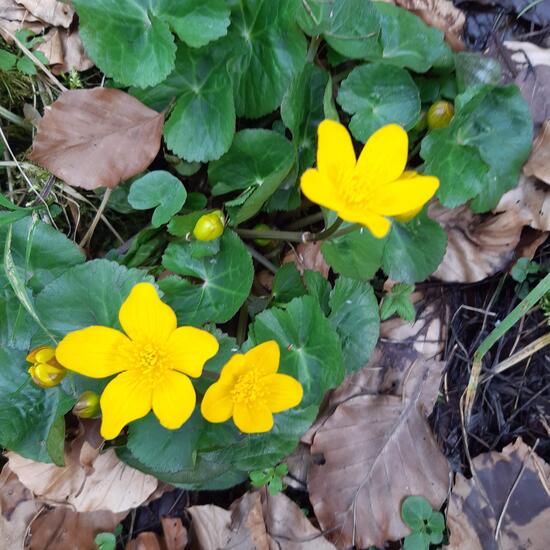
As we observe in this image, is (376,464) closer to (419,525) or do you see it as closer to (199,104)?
(419,525)

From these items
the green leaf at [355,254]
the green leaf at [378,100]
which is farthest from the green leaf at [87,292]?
the green leaf at [378,100]

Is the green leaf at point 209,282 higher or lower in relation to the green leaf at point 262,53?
lower

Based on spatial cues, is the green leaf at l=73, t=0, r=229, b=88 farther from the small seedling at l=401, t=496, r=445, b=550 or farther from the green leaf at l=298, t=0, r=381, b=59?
the small seedling at l=401, t=496, r=445, b=550

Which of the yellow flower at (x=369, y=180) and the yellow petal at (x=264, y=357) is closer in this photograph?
the yellow flower at (x=369, y=180)

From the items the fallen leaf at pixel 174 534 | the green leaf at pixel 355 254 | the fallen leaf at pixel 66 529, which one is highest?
the green leaf at pixel 355 254

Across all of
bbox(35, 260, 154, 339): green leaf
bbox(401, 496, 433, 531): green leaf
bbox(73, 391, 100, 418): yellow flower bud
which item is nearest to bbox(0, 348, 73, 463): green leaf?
bbox(73, 391, 100, 418): yellow flower bud

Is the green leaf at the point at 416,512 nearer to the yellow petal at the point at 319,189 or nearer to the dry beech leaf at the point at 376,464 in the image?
the dry beech leaf at the point at 376,464
